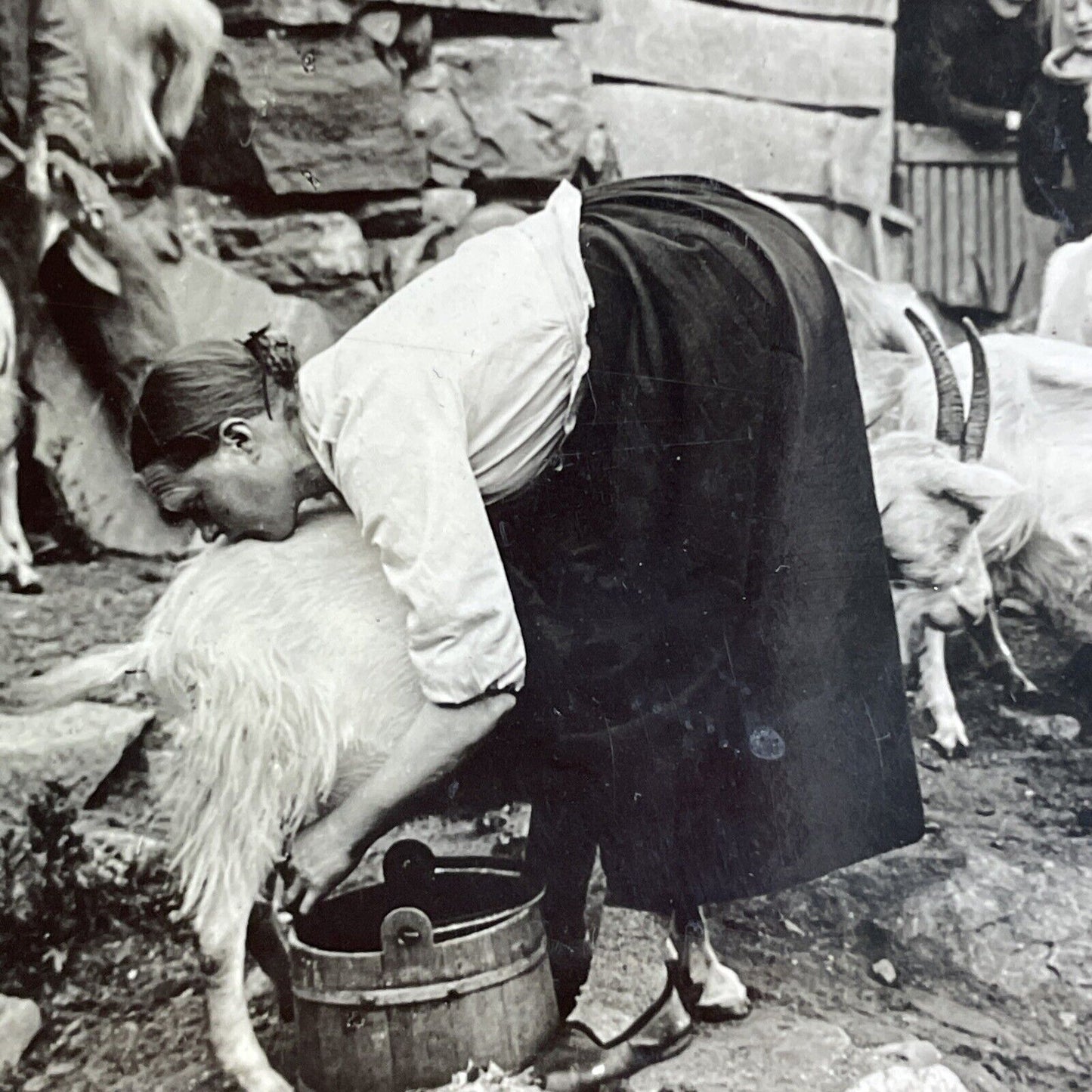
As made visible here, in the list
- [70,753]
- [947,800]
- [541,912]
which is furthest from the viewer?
[947,800]

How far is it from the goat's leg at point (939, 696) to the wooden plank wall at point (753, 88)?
77 cm

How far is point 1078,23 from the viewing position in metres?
2.08

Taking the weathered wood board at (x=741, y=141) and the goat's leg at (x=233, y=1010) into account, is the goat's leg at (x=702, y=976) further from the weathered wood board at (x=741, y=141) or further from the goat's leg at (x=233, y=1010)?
the weathered wood board at (x=741, y=141)

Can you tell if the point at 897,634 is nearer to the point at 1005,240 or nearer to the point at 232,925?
the point at 1005,240

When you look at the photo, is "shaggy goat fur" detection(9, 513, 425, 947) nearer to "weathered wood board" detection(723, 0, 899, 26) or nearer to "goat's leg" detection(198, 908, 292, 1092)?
"goat's leg" detection(198, 908, 292, 1092)

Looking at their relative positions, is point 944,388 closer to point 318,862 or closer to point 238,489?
point 238,489

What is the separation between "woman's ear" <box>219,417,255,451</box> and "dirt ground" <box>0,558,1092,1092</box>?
23 cm

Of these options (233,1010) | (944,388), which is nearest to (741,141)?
(944,388)

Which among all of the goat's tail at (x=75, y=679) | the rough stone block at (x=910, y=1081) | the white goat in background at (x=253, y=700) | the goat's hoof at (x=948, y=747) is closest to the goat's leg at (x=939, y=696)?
the goat's hoof at (x=948, y=747)

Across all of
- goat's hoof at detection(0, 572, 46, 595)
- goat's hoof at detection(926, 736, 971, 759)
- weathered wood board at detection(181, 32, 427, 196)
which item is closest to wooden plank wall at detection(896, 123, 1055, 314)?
goat's hoof at detection(926, 736, 971, 759)

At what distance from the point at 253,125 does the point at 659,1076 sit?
1645 millimetres

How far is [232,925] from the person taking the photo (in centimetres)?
180

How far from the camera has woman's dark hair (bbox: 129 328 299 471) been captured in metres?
1.76

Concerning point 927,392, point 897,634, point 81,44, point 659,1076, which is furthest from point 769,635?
point 81,44
